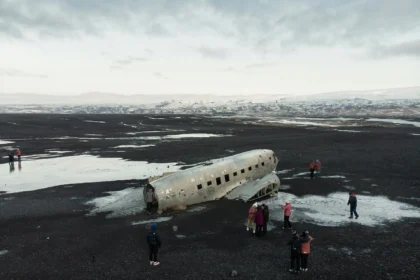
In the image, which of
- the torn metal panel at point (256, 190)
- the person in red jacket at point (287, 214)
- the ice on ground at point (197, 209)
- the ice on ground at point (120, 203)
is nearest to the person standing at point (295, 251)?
the person in red jacket at point (287, 214)

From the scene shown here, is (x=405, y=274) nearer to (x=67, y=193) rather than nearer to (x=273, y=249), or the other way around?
(x=273, y=249)

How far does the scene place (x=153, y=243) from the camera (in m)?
15.3

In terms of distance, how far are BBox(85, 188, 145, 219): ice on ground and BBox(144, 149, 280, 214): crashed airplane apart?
105 inches

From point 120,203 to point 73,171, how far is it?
1533 centimetres

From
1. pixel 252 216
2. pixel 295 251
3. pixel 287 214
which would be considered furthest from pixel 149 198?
pixel 295 251

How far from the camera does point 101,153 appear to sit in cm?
5022

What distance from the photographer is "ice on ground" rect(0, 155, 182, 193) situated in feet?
107

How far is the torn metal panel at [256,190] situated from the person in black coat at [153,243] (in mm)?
10236

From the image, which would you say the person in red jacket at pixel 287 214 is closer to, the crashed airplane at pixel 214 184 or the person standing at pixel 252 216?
the person standing at pixel 252 216

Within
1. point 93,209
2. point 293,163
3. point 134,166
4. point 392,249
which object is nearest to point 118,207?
point 93,209

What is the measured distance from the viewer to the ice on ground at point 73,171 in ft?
107

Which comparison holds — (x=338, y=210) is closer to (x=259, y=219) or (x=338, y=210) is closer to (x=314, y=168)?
(x=259, y=219)

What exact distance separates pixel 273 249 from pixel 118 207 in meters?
13.2

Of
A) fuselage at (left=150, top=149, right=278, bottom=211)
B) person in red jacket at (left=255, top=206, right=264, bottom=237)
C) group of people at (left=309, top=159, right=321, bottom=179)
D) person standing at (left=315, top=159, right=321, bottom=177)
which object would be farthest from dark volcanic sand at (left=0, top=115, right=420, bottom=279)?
person standing at (left=315, top=159, right=321, bottom=177)
